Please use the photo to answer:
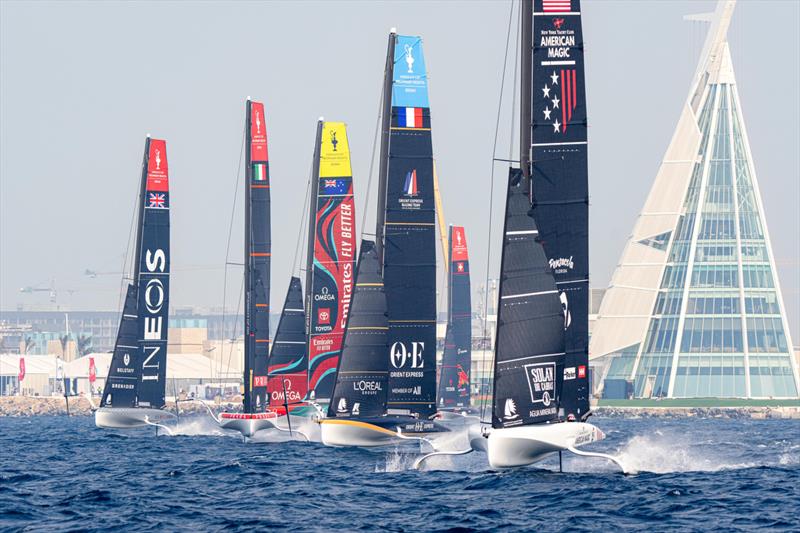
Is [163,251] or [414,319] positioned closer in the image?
[414,319]

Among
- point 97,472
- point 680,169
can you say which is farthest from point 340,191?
point 680,169

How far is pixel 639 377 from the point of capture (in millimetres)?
127438

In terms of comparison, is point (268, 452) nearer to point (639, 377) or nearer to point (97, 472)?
point (97, 472)

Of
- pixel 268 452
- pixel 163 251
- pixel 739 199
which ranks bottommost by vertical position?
pixel 268 452

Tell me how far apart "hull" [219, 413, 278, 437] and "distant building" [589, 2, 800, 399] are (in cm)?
7670

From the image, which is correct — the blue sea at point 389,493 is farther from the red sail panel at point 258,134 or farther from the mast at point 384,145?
the red sail panel at point 258,134

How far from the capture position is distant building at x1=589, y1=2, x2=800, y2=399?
407 ft

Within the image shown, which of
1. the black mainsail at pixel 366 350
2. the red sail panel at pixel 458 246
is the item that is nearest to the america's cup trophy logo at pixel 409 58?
the black mainsail at pixel 366 350

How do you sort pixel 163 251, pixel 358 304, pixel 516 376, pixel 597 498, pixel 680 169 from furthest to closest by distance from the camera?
pixel 680 169 → pixel 163 251 → pixel 358 304 → pixel 516 376 → pixel 597 498

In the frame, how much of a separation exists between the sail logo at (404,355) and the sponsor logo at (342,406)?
1911mm

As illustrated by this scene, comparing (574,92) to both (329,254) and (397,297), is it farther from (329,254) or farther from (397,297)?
(329,254)

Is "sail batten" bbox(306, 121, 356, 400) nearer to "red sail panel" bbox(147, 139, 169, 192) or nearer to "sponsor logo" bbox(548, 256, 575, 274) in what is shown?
"red sail panel" bbox(147, 139, 169, 192)

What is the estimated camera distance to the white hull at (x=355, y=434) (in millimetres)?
41281

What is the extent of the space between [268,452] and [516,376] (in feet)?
56.2
